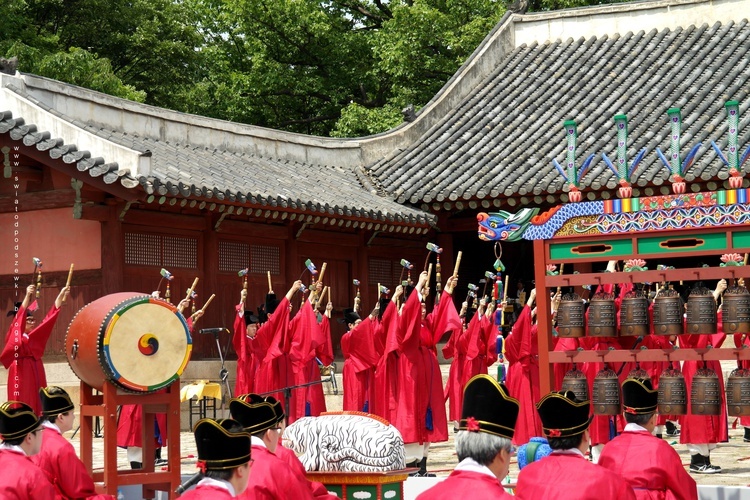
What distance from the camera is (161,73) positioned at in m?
27.0

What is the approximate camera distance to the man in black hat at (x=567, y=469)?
5602 mm

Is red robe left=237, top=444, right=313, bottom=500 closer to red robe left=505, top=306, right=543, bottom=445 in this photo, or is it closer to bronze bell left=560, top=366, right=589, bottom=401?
bronze bell left=560, top=366, right=589, bottom=401

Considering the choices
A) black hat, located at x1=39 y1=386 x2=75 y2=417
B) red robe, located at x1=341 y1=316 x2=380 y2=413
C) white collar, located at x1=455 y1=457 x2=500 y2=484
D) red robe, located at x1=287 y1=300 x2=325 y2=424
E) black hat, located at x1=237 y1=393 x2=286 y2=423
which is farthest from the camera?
red robe, located at x1=287 y1=300 x2=325 y2=424

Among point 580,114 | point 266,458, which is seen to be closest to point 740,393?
point 266,458

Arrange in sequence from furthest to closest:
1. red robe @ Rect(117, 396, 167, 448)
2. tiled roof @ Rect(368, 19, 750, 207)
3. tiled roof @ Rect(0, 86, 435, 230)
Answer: tiled roof @ Rect(368, 19, 750, 207), tiled roof @ Rect(0, 86, 435, 230), red robe @ Rect(117, 396, 167, 448)

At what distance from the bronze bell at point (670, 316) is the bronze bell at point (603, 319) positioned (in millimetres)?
346

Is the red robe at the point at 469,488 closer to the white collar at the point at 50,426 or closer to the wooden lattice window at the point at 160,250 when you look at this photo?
the white collar at the point at 50,426

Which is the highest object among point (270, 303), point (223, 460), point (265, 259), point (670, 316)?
point (265, 259)

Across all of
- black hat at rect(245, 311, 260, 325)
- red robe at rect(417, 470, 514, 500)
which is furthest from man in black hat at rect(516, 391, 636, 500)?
black hat at rect(245, 311, 260, 325)

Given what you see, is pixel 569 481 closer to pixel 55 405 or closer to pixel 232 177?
pixel 55 405

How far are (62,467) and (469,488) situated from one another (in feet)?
11.4

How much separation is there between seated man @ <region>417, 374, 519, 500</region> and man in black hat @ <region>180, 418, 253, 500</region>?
2.70ft

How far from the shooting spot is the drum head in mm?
8164

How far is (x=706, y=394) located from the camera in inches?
355
